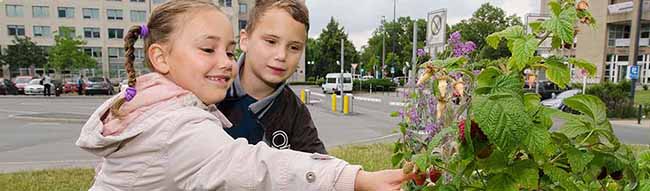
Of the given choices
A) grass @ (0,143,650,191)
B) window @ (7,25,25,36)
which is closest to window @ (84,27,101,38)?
window @ (7,25,25,36)

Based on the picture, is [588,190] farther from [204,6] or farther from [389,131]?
[389,131]

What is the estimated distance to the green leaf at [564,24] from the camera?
1.10 m

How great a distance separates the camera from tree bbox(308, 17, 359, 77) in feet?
183

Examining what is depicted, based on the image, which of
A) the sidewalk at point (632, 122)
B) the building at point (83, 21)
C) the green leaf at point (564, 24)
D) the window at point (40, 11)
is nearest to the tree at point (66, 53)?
the building at point (83, 21)

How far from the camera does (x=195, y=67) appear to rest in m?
1.29

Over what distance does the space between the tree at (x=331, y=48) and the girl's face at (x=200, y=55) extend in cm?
5332

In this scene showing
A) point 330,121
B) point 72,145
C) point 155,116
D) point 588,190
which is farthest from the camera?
point 330,121

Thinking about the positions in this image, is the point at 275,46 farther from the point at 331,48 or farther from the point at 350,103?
the point at 331,48

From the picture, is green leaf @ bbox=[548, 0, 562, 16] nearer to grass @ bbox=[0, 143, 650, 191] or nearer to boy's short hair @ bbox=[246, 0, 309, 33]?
boy's short hair @ bbox=[246, 0, 309, 33]

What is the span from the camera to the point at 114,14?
174 feet

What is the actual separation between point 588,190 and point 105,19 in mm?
57902

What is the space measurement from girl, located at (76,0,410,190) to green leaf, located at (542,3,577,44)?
52 cm

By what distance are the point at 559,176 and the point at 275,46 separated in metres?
1.12

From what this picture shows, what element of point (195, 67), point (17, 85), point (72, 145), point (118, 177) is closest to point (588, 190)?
point (195, 67)
